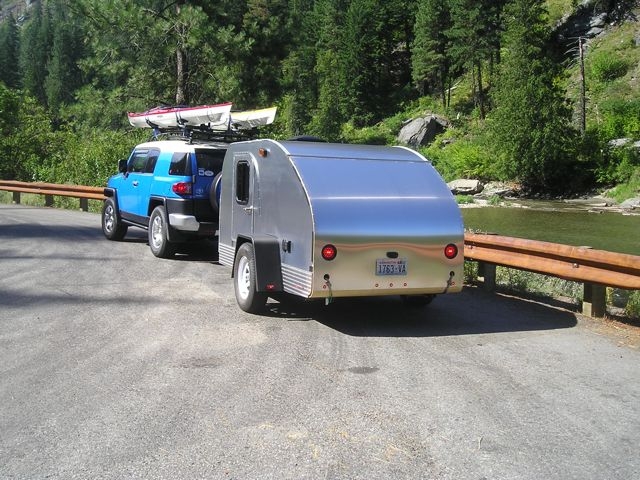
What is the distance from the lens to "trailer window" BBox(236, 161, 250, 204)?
8.88 meters

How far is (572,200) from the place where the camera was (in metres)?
47.1

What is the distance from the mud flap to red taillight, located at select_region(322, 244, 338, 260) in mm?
888

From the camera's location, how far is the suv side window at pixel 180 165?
37.9 ft

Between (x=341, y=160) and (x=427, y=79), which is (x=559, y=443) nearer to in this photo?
(x=341, y=160)

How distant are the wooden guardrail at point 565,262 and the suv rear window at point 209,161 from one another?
4.50 metres

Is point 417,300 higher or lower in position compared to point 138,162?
lower

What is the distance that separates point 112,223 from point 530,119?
4005cm

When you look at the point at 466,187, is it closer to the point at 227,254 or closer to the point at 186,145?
the point at 186,145

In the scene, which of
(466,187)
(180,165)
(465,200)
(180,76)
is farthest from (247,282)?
(466,187)

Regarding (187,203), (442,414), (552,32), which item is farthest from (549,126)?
(442,414)

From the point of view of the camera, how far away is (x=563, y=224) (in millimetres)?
32000

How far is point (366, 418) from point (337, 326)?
2.83 metres

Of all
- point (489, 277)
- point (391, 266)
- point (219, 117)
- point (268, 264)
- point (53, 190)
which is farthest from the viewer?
point (53, 190)

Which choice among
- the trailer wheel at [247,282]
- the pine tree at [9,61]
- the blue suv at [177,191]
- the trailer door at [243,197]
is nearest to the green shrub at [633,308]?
the trailer wheel at [247,282]
